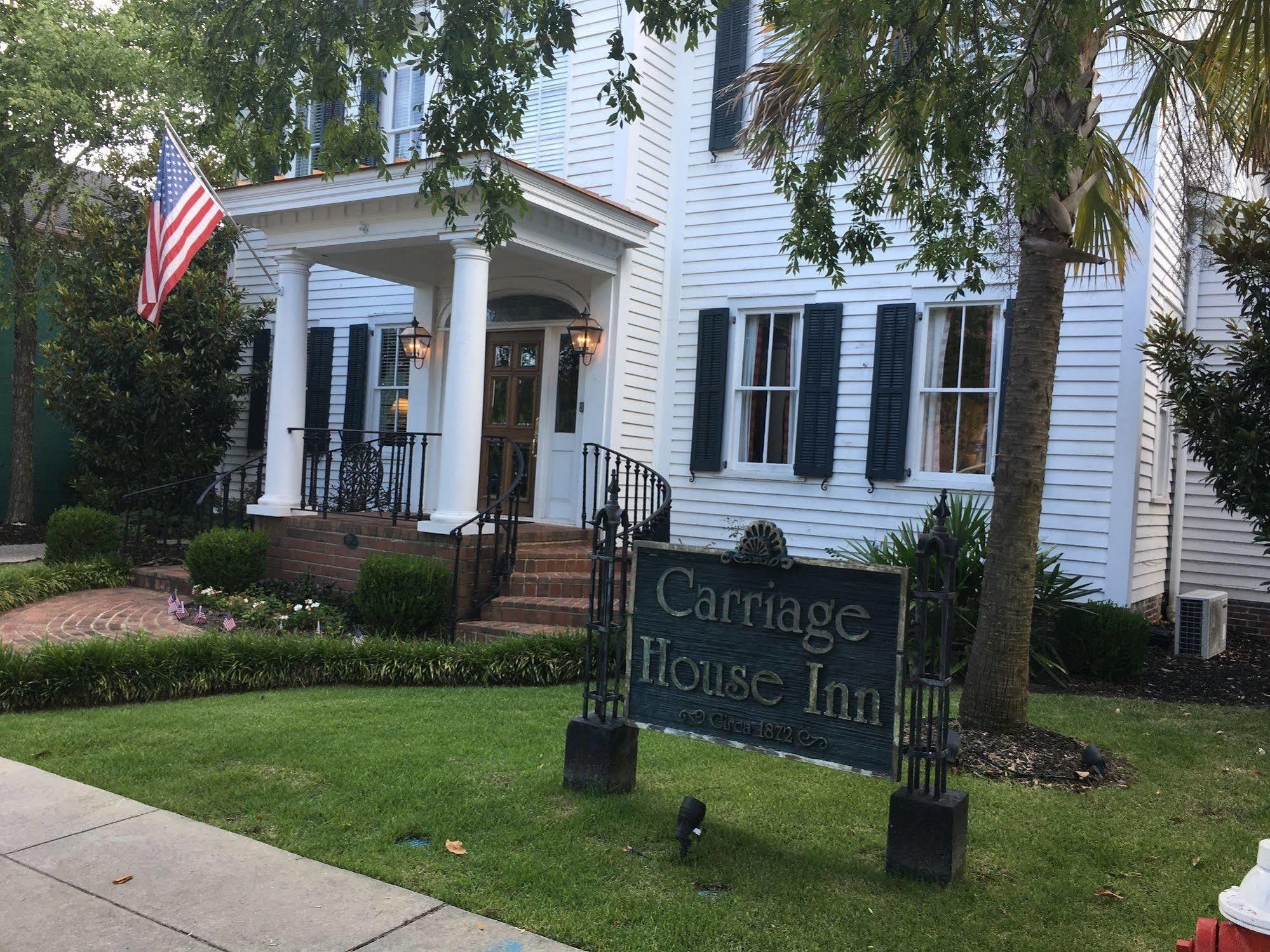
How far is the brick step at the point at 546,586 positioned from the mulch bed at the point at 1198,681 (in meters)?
4.18

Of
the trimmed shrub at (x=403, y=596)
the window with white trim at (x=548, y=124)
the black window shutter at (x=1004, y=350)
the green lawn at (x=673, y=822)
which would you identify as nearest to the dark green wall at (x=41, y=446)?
the window with white trim at (x=548, y=124)

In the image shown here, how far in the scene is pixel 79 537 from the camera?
11.3 m

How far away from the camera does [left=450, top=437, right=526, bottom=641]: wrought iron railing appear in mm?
8852

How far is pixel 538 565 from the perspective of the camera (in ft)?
31.8

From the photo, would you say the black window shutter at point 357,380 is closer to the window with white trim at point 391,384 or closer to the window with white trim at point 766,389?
the window with white trim at point 391,384

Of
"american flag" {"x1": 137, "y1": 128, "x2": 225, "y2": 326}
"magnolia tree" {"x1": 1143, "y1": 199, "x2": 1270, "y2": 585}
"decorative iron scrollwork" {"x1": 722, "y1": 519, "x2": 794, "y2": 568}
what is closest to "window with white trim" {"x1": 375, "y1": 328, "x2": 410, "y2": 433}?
"american flag" {"x1": 137, "y1": 128, "x2": 225, "y2": 326}

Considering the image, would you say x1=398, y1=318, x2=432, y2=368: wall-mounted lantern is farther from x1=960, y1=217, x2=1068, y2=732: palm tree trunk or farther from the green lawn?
x1=960, y1=217, x2=1068, y2=732: palm tree trunk

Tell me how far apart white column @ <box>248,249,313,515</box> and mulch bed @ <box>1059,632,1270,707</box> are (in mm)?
7784

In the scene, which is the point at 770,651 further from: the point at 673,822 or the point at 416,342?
the point at 416,342

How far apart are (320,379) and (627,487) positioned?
5.91m

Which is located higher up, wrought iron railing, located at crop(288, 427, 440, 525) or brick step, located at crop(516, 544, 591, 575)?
wrought iron railing, located at crop(288, 427, 440, 525)

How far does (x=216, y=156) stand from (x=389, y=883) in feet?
48.2

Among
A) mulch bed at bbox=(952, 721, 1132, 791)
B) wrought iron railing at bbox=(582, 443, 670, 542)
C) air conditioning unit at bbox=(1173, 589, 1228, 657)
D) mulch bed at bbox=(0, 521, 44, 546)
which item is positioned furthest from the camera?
mulch bed at bbox=(0, 521, 44, 546)

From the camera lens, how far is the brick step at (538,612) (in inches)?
345
